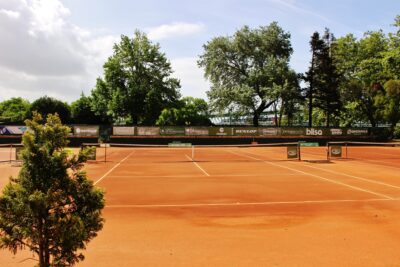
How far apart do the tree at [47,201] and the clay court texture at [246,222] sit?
3.43 meters

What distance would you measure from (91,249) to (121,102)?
65.0 m

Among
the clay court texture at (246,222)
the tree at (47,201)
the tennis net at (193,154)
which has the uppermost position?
the tree at (47,201)

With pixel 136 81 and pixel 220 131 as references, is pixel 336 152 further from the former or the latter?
pixel 136 81

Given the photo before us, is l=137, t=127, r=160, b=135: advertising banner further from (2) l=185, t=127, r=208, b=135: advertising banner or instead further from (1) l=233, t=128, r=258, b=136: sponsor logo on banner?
(1) l=233, t=128, r=258, b=136: sponsor logo on banner

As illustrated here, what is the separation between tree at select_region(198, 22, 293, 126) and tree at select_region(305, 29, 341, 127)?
16.3 feet

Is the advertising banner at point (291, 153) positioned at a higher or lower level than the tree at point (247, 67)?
lower

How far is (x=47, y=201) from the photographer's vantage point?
5125 millimetres

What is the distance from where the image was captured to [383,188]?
19250mm

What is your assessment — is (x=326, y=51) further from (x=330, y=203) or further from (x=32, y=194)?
(x=32, y=194)

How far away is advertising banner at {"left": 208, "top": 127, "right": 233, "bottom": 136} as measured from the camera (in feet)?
192

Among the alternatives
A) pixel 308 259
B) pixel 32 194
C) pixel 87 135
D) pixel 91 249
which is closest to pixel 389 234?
pixel 308 259

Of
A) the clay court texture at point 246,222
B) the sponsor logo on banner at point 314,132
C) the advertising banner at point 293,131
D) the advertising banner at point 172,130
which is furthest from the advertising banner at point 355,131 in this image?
the clay court texture at point 246,222

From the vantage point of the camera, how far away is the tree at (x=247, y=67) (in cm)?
7081

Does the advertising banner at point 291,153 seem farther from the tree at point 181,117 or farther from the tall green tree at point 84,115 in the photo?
the tall green tree at point 84,115
